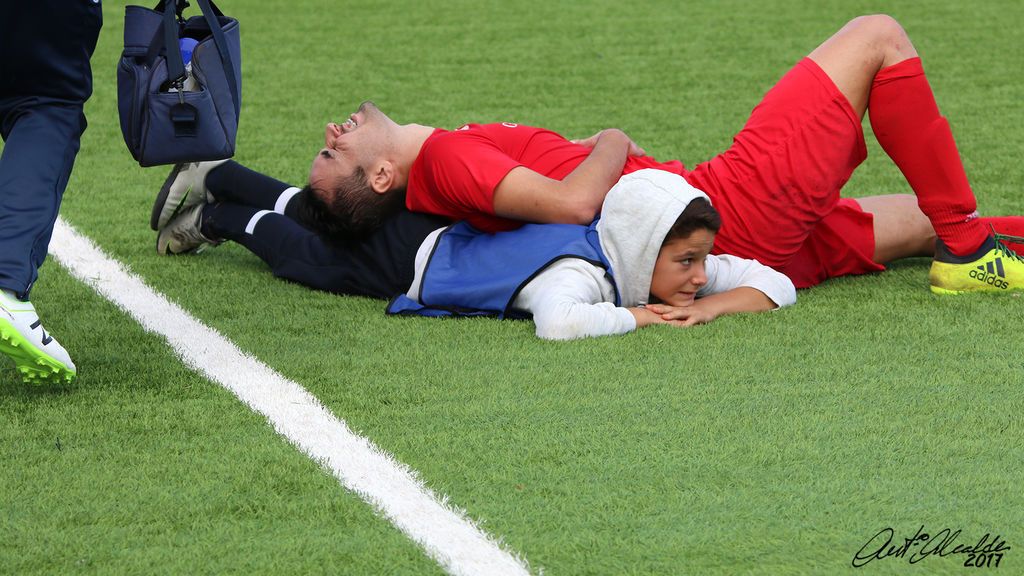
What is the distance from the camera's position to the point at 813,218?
13.9 feet

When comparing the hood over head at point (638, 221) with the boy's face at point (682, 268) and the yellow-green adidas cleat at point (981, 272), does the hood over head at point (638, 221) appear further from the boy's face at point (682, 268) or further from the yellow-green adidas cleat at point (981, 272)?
the yellow-green adidas cleat at point (981, 272)

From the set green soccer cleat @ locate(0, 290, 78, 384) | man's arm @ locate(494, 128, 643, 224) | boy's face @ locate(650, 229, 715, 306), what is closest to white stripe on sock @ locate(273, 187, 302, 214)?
man's arm @ locate(494, 128, 643, 224)

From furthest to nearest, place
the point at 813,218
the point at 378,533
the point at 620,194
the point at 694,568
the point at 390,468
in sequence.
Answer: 1. the point at 813,218
2. the point at 620,194
3. the point at 390,468
4. the point at 378,533
5. the point at 694,568

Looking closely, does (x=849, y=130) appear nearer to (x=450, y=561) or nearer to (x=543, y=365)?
(x=543, y=365)

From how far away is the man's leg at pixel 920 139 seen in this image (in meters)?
4.16

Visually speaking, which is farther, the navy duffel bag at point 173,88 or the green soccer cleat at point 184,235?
the green soccer cleat at point 184,235

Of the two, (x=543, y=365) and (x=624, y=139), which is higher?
(x=624, y=139)

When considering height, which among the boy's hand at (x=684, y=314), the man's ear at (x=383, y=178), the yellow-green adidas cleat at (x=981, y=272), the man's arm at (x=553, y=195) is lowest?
the boy's hand at (x=684, y=314)

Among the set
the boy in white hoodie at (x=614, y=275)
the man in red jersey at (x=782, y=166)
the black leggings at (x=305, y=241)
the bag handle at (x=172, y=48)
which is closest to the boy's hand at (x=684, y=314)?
the boy in white hoodie at (x=614, y=275)

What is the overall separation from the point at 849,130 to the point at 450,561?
2.27 m

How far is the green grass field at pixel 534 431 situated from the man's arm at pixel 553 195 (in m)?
0.35

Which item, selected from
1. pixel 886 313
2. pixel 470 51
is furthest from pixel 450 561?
pixel 470 51

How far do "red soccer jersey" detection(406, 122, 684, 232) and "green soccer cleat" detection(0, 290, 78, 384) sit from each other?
4.19 feet

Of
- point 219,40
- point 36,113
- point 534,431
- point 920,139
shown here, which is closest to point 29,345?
point 36,113
